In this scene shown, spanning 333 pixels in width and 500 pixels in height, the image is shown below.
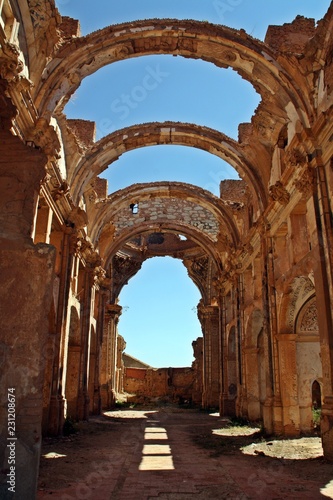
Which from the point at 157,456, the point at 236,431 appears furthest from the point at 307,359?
the point at 157,456

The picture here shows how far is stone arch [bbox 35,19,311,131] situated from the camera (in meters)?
9.91

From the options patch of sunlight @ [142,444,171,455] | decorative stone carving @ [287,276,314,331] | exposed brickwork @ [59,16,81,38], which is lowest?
patch of sunlight @ [142,444,171,455]

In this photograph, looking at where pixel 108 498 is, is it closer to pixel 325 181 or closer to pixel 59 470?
pixel 59 470

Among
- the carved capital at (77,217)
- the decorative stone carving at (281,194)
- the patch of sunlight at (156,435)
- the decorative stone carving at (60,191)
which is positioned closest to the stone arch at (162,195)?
the carved capital at (77,217)

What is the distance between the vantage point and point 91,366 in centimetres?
1844

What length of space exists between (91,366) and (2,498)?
1621 cm

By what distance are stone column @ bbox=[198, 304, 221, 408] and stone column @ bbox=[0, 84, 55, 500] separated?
21.8 meters

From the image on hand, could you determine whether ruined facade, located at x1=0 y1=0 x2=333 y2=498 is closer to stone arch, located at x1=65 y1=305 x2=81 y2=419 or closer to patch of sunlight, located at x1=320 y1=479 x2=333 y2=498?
stone arch, located at x1=65 y1=305 x2=81 y2=419

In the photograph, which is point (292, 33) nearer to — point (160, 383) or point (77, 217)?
point (77, 217)

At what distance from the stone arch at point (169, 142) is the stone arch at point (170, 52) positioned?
3.00 meters

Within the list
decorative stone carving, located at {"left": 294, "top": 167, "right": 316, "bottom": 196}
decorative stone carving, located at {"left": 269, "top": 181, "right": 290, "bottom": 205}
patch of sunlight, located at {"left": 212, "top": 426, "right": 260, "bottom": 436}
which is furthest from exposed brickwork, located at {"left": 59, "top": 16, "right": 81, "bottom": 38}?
patch of sunlight, located at {"left": 212, "top": 426, "right": 260, "bottom": 436}

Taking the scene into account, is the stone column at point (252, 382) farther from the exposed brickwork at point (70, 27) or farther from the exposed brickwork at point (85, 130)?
the exposed brickwork at point (70, 27)

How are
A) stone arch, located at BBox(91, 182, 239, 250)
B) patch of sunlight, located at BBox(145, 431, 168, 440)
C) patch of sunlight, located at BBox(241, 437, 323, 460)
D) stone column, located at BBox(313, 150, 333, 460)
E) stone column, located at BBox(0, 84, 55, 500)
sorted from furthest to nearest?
1. stone arch, located at BBox(91, 182, 239, 250)
2. patch of sunlight, located at BBox(145, 431, 168, 440)
3. patch of sunlight, located at BBox(241, 437, 323, 460)
4. stone column, located at BBox(313, 150, 333, 460)
5. stone column, located at BBox(0, 84, 55, 500)

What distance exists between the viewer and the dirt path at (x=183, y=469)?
17.4ft
